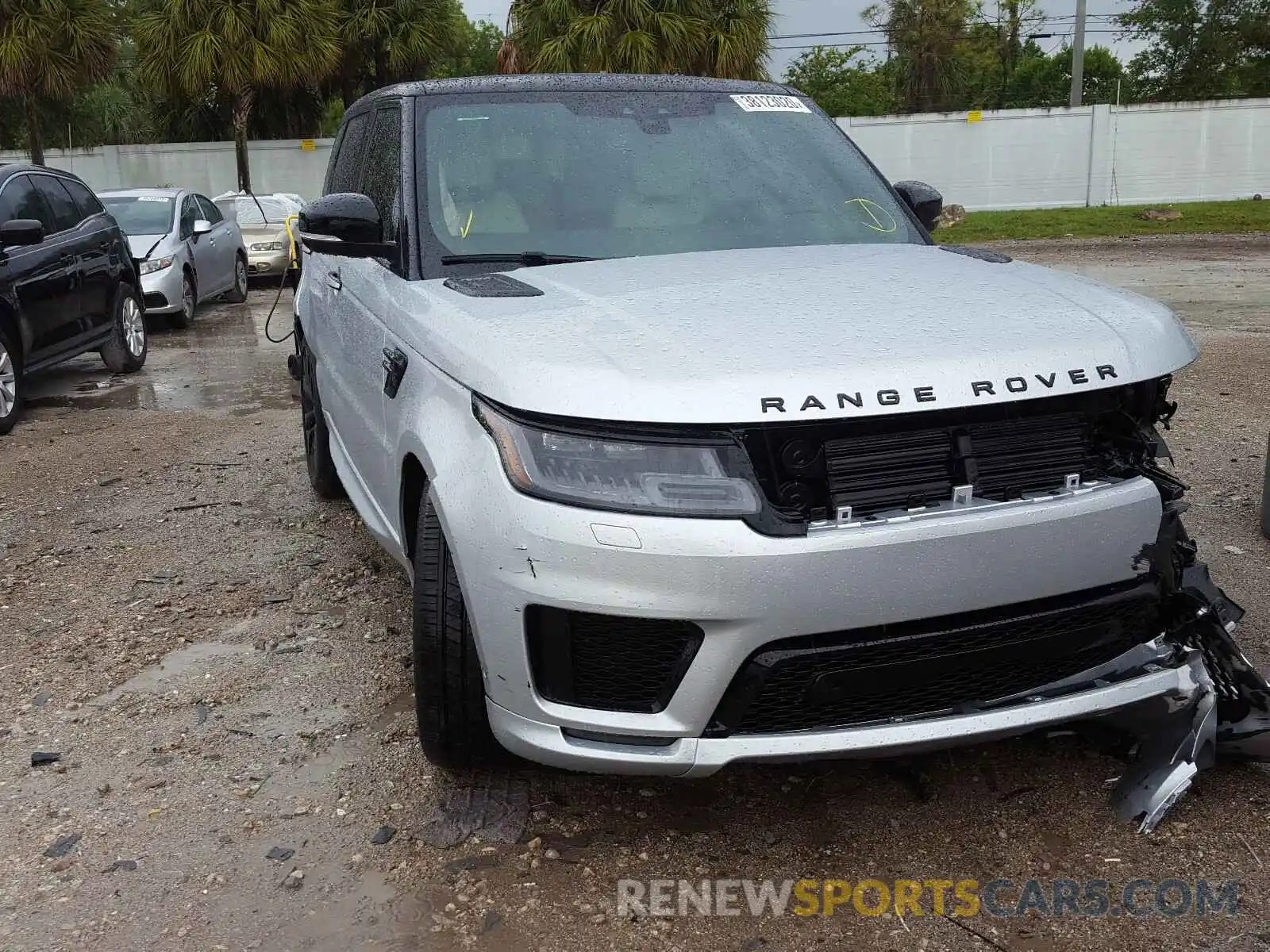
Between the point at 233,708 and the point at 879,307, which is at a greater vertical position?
the point at 879,307

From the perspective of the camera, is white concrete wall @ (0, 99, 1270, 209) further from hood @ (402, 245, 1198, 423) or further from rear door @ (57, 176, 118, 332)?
hood @ (402, 245, 1198, 423)

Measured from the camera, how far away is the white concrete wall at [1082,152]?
27766mm

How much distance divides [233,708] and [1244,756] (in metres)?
2.81

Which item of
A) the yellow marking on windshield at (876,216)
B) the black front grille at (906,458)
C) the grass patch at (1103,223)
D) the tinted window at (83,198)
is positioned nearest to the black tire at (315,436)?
the yellow marking on windshield at (876,216)

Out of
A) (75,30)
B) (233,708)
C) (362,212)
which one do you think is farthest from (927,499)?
(75,30)

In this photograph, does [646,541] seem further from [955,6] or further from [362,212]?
[955,6]

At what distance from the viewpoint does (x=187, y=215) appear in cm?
1357

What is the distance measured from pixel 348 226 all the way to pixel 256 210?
16.5 metres

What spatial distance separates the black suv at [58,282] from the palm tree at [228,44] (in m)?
17.1

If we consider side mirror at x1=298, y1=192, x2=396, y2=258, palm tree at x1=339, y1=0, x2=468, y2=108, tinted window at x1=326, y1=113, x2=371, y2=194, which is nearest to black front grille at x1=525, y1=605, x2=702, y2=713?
side mirror at x1=298, y1=192, x2=396, y2=258

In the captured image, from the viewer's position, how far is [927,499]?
2.50 meters

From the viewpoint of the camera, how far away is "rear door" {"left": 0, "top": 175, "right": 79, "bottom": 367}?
833 centimetres

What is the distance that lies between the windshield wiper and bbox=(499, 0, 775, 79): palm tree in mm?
19654

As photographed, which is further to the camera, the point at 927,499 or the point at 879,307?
the point at 879,307
